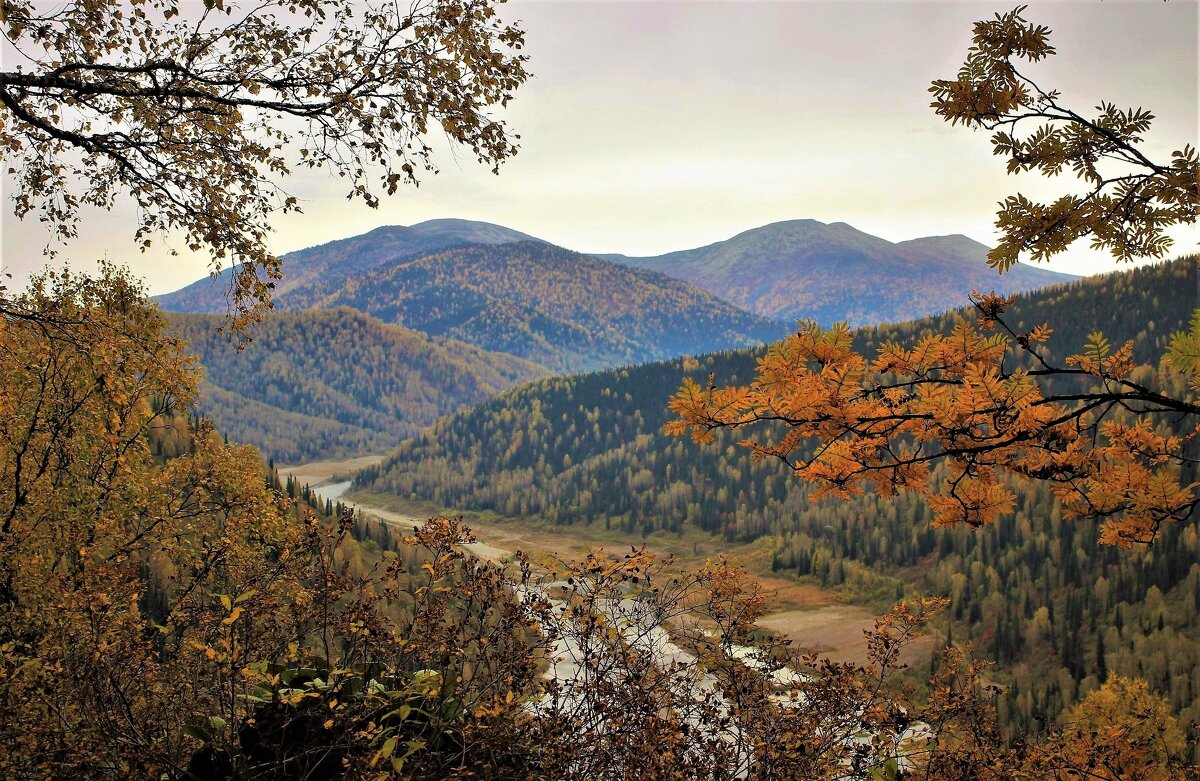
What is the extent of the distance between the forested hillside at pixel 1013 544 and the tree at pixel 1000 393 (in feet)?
25.0

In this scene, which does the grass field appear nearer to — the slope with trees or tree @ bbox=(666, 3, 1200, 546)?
the slope with trees

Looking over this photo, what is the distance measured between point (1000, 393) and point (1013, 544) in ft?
391

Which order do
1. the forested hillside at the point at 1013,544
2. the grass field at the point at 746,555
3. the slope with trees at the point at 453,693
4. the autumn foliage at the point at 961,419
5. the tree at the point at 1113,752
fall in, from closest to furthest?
1. the autumn foliage at the point at 961,419
2. the slope with trees at the point at 453,693
3. the tree at the point at 1113,752
4. the forested hillside at the point at 1013,544
5. the grass field at the point at 746,555

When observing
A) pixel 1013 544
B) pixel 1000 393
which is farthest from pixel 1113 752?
pixel 1013 544

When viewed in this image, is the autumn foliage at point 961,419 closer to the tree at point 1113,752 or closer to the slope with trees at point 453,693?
the slope with trees at point 453,693

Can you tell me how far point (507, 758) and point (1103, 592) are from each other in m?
100

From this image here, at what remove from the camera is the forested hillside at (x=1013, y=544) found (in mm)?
73500

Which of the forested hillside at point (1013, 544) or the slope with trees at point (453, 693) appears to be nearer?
the slope with trees at point (453, 693)

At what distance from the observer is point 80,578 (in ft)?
30.4

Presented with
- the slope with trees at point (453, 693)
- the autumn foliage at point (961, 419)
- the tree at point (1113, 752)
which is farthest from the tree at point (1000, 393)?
the tree at point (1113, 752)

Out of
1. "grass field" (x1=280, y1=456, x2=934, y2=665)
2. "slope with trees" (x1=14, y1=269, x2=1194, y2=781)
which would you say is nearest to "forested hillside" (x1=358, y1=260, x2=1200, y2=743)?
"grass field" (x1=280, y1=456, x2=934, y2=665)

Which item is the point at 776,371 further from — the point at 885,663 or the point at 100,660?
the point at 100,660

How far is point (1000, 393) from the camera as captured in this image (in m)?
4.86

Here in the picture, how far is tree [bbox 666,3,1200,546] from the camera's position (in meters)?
5.01
